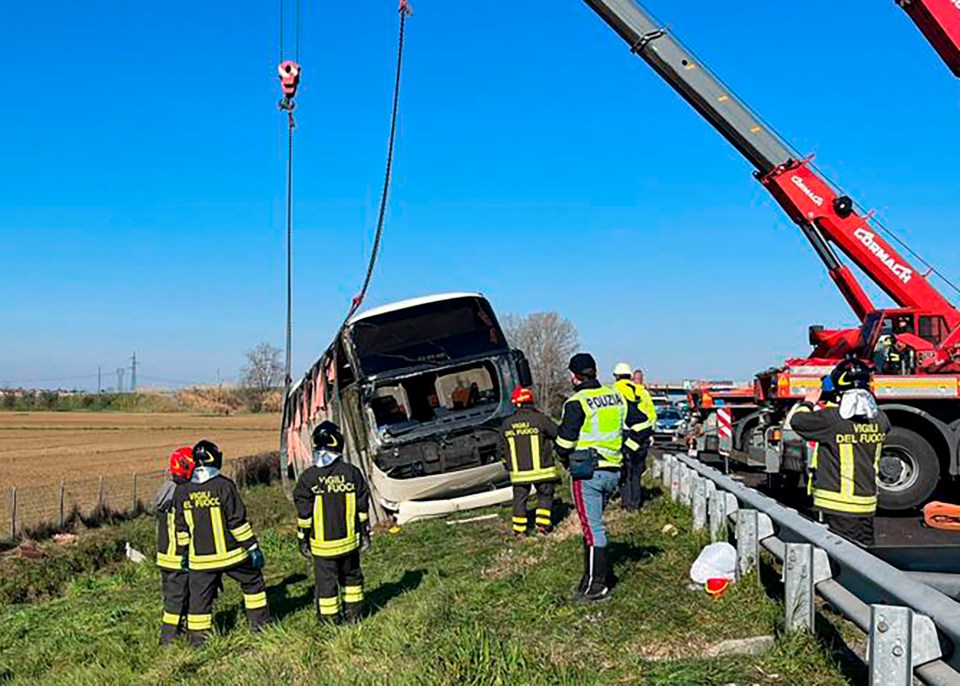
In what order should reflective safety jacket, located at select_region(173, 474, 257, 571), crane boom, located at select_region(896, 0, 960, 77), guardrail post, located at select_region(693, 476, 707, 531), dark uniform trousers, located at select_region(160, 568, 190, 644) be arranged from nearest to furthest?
1. reflective safety jacket, located at select_region(173, 474, 257, 571)
2. dark uniform trousers, located at select_region(160, 568, 190, 644)
3. guardrail post, located at select_region(693, 476, 707, 531)
4. crane boom, located at select_region(896, 0, 960, 77)

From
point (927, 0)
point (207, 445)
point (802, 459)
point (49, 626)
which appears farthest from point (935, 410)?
point (49, 626)

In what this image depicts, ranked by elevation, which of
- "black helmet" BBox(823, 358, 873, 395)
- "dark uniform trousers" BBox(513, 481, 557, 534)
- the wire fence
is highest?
"black helmet" BBox(823, 358, 873, 395)

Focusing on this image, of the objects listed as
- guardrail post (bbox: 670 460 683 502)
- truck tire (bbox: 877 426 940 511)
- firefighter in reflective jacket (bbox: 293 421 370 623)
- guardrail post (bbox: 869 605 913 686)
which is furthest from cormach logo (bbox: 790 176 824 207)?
guardrail post (bbox: 869 605 913 686)

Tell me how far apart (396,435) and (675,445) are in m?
17.0

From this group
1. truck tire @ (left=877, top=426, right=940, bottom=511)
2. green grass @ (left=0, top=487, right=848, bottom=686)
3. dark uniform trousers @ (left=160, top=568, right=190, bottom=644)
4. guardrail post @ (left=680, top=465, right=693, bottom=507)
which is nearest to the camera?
green grass @ (left=0, top=487, right=848, bottom=686)

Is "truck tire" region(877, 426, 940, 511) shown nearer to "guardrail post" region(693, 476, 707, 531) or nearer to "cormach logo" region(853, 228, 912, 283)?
"cormach logo" region(853, 228, 912, 283)

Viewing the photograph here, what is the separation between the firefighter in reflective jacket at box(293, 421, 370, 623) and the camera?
7.28 m

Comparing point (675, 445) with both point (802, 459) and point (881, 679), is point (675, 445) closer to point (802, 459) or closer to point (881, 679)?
point (802, 459)


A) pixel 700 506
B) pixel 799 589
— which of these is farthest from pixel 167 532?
pixel 799 589

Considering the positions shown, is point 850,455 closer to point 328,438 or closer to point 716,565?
point 716,565

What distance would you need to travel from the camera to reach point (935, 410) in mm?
11906

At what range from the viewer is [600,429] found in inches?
276

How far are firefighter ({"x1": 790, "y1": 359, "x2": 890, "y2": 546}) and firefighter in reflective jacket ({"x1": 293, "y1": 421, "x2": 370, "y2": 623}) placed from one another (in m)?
3.42

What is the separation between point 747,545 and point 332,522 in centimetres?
303
